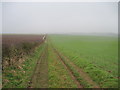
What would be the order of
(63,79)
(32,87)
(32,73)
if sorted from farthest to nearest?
(32,73), (63,79), (32,87)

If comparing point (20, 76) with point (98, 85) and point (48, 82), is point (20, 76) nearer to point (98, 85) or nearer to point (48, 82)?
point (48, 82)

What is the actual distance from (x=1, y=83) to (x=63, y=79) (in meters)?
4.31

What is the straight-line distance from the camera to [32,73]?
33.2 feet

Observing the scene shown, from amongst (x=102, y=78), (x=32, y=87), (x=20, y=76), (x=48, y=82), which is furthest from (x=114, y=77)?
(x=20, y=76)

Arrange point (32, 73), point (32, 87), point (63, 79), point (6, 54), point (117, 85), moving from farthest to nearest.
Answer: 1. point (6, 54)
2. point (32, 73)
3. point (63, 79)
4. point (117, 85)
5. point (32, 87)

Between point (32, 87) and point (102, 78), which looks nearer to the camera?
point (32, 87)

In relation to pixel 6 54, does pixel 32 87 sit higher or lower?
lower

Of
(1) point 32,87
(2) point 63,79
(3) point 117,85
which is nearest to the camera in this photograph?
(1) point 32,87

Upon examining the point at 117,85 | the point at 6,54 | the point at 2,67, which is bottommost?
the point at 117,85

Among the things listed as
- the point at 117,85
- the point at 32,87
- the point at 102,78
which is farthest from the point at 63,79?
the point at 117,85

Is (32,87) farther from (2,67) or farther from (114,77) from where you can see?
(114,77)

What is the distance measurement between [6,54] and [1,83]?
3.85 metres

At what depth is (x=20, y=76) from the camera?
31.0 ft

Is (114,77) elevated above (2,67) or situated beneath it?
situated beneath
